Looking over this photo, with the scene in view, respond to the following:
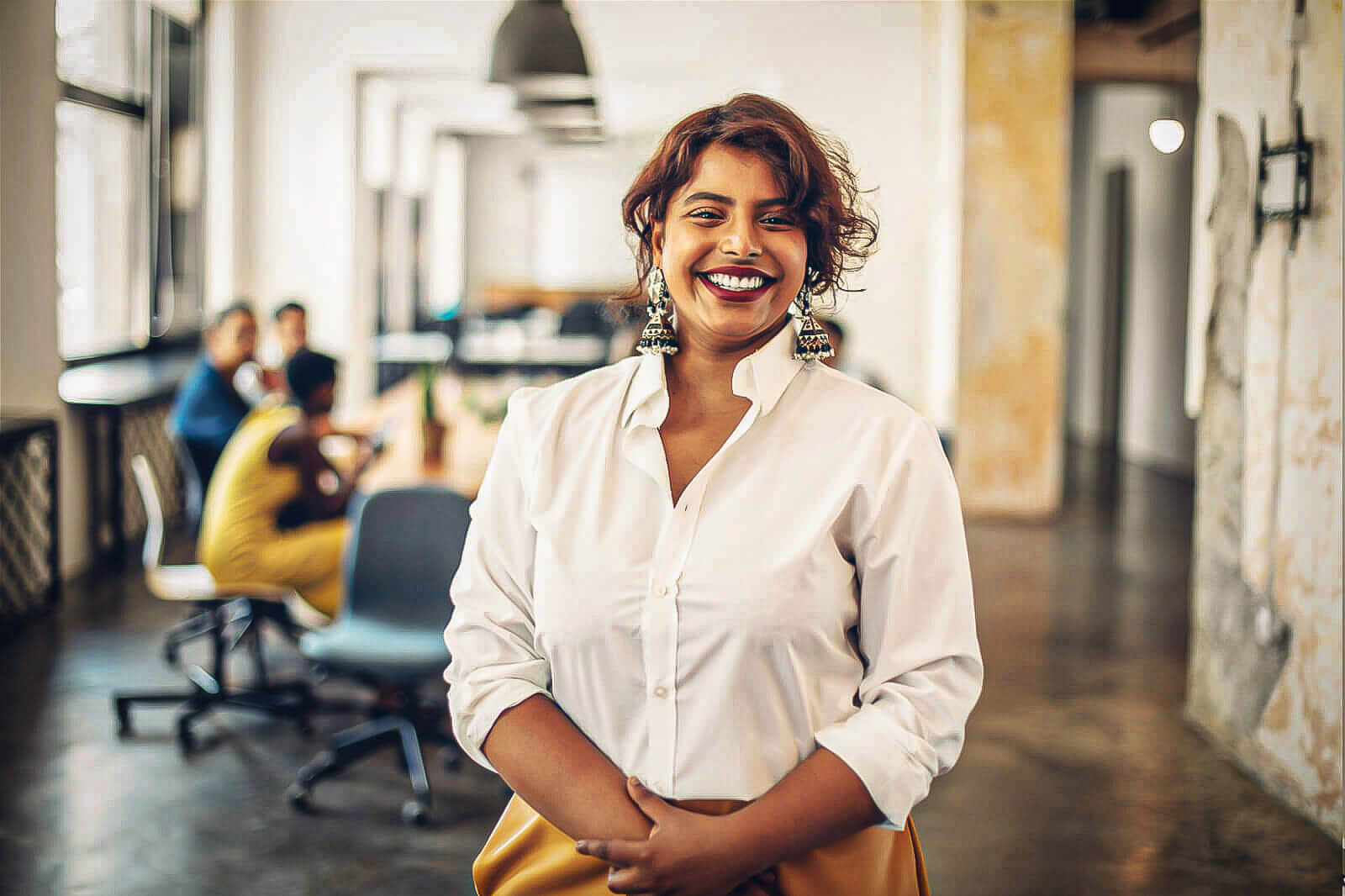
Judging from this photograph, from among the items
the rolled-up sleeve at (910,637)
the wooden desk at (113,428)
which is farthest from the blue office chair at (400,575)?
the wooden desk at (113,428)

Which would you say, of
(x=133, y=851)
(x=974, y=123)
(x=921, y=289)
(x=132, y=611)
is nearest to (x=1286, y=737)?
(x=133, y=851)

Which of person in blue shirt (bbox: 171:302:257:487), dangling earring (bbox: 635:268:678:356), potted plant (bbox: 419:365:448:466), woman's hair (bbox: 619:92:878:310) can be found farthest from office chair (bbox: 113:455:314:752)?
woman's hair (bbox: 619:92:878:310)

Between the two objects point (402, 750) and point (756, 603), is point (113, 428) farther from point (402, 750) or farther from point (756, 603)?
point (756, 603)

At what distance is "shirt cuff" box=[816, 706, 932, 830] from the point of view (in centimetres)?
138

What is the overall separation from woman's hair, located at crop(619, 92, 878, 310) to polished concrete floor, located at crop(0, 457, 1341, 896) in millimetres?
2156

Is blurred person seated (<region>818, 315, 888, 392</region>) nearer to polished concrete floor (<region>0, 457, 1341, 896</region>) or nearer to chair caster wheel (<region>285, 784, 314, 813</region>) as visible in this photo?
polished concrete floor (<region>0, 457, 1341, 896</region>)

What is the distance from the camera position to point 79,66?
678 centimetres

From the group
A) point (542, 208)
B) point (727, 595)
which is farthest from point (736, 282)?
point (542, 208)

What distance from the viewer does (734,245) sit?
56.6 inches

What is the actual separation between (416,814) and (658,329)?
2374mm

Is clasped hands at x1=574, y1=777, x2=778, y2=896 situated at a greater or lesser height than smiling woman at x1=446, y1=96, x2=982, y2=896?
lesser

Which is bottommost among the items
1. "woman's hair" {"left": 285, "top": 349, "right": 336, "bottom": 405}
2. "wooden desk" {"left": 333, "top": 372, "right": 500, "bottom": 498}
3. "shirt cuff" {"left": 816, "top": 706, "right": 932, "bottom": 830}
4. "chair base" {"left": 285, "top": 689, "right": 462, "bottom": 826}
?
"chair base" {"left": 285, "top": 689, "right": 462, "bottom": 826}

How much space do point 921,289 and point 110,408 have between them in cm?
562

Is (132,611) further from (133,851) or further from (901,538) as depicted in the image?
(901,538)
